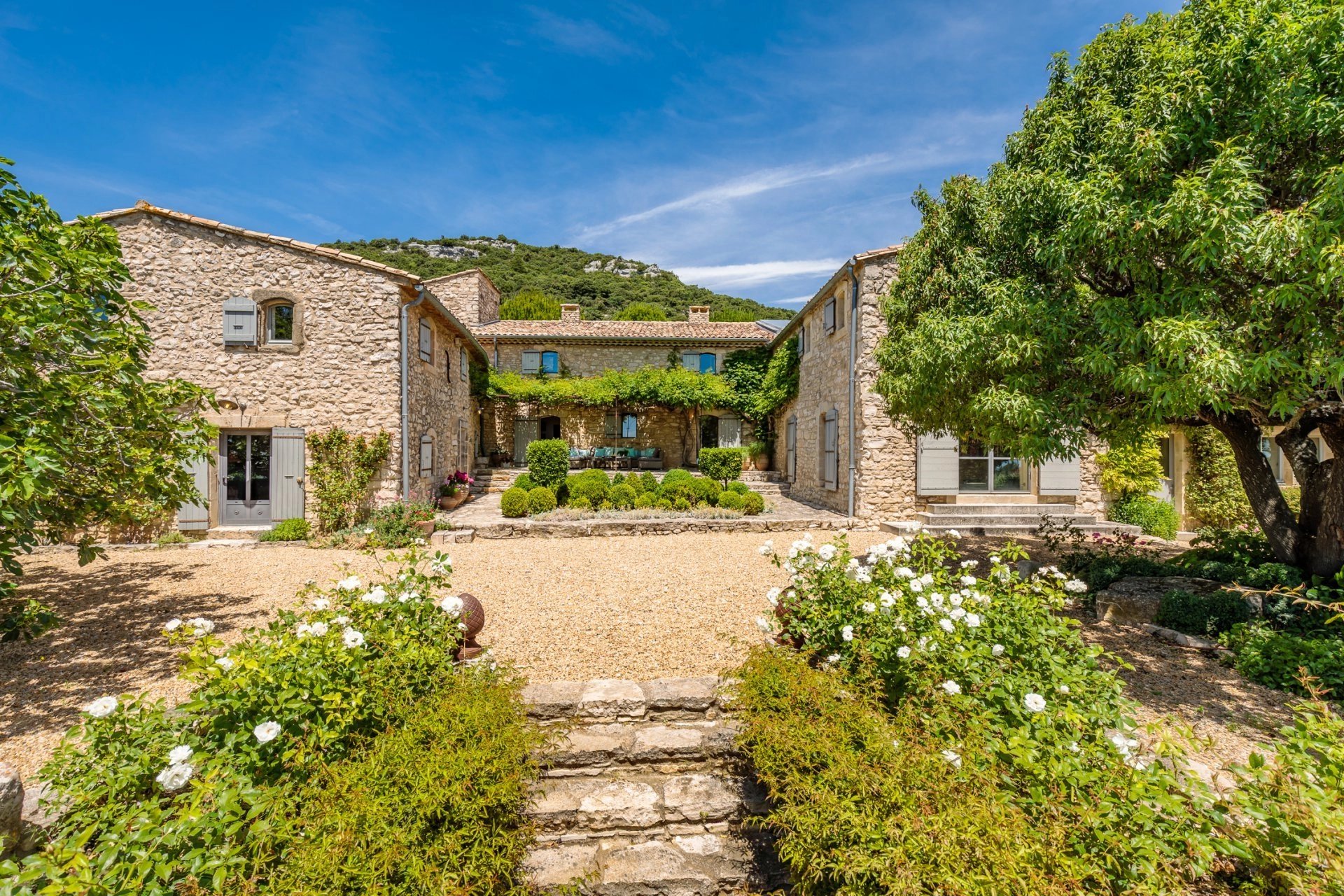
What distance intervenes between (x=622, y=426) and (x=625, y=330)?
3.57m

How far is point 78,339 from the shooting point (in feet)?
13.6

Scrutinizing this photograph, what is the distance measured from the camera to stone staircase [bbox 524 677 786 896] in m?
2.42

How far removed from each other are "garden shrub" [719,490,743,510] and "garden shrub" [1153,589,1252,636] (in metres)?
7.03

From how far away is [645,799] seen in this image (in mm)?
2762

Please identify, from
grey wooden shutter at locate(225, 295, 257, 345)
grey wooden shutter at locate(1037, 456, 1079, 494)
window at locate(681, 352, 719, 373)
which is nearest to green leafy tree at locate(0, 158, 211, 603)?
grey wooden shutter at locate(225, 295, 257, 345)

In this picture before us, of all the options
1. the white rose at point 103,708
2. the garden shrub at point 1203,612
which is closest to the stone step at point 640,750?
the white rose at point 103,708

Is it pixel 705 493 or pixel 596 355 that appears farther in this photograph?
pixel 596 355

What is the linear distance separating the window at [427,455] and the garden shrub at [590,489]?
2905mm

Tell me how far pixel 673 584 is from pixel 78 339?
5.81 meters

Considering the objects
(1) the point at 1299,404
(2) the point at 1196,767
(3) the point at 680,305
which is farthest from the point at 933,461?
(3) the point at 680,305

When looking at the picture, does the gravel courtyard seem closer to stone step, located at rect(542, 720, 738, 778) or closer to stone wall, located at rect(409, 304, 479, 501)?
stone step, located at rect(542, 720, 738, 778)

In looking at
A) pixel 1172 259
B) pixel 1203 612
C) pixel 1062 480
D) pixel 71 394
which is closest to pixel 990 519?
pixel 1062 480

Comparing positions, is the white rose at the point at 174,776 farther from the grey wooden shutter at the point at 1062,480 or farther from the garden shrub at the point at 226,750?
the grey wooden shutter at the point at 1062,480

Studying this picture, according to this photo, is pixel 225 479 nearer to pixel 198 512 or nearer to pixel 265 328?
pixel 198 512
